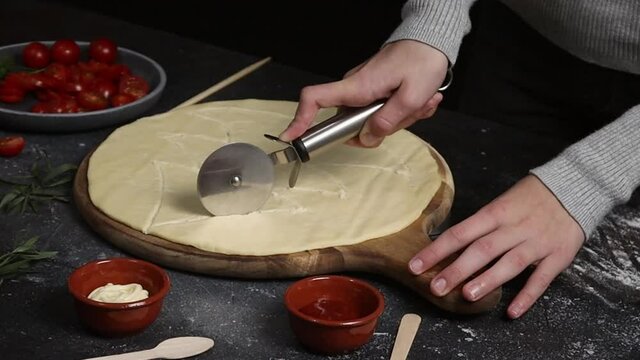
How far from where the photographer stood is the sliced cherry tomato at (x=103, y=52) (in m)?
2.36

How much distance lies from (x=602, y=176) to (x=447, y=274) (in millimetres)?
388

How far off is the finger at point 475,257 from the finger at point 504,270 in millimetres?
15

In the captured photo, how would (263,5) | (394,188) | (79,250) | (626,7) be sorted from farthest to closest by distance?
(263,5), (626,7), (394,188), (79,250)

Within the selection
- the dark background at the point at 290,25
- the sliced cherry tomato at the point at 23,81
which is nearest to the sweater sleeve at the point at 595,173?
the sliced cherry tomato at the point at 23,81

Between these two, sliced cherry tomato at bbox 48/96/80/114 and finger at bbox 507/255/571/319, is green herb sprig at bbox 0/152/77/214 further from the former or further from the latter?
finger at bbox 507/255/571/319

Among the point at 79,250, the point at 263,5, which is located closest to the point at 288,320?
the point at 79,250

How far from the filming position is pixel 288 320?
1.52m

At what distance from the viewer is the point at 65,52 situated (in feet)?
7.77

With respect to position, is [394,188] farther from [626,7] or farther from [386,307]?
[626,7]

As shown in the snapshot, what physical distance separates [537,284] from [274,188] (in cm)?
54

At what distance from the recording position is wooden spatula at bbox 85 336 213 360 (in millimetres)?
1358

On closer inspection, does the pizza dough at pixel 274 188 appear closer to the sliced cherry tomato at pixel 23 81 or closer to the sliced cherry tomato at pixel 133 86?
the sliced cherry tomato at pixel 133 86

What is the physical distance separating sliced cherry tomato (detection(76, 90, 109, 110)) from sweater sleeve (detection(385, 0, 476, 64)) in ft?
2.40

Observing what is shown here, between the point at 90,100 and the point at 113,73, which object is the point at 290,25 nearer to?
the point at 113,73
